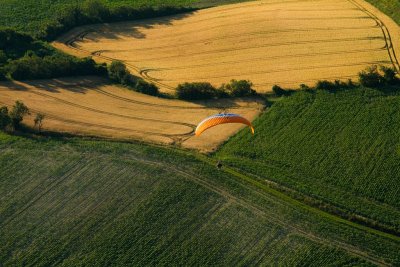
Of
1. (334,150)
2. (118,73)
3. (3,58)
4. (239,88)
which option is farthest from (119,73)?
(334,150)

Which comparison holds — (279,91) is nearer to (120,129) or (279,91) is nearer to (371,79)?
(371,79)

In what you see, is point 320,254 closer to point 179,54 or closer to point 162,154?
point 162,154

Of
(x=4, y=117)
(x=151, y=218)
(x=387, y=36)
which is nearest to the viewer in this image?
(x=151, y=218)

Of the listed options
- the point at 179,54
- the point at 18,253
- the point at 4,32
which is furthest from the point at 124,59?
the point at 18,253

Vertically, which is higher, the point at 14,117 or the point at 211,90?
the point at 211,90

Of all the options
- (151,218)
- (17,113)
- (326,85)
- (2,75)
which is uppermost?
(326,85)

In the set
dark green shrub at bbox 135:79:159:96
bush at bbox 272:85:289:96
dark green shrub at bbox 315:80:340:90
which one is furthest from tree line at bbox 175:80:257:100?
dark green shrub at bbox 315:80:340:90

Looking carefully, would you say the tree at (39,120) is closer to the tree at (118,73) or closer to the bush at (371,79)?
the tree at (118,73)
